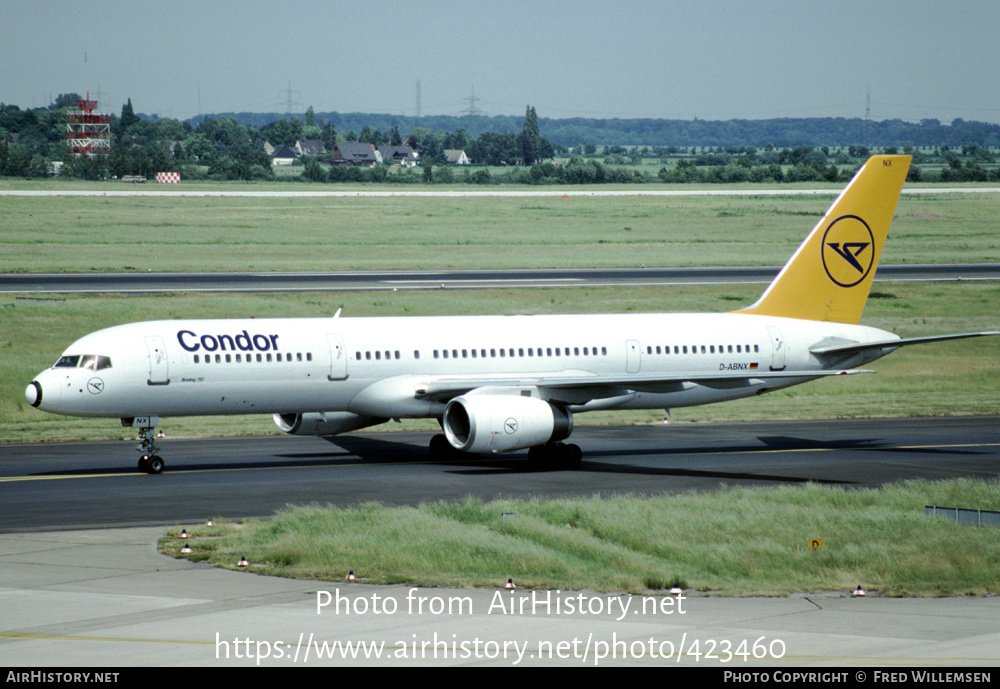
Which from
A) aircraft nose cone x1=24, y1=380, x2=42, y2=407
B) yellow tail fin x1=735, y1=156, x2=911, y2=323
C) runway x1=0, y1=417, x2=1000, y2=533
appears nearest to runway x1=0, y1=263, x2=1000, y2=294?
runway x1=0, y1=417, x2=1000, y2=533

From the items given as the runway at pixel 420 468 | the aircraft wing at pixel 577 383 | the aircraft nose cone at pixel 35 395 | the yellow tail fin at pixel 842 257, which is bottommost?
the runway at pixel 420 468

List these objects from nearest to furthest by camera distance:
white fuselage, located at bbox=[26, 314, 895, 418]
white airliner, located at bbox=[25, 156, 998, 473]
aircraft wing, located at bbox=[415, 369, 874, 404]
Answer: white fuselage, located at bbox=[26, 314, 895, 418] → white airliner, located at bbox=[25, 156, 998, 473] → aircraft wing, located at bbox=[415, 369, 874, 404]

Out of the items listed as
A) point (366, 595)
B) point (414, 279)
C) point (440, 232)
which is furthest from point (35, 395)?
point (440, 232)

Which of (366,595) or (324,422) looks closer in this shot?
(366,595)

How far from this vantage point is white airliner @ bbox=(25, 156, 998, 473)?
119 ft

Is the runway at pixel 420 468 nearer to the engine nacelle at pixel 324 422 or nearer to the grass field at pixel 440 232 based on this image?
the engine nacelle at pixel 324 422

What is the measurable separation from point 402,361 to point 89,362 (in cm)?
883

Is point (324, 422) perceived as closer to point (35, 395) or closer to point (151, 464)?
point (151, 464)

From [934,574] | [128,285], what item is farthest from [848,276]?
[128,285]

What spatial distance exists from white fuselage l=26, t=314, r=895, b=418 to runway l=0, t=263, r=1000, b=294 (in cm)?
3972

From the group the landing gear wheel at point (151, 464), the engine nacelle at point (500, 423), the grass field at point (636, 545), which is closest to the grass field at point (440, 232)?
the landing gear wheel at point (151, 464)

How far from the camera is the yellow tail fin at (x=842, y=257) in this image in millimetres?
44812

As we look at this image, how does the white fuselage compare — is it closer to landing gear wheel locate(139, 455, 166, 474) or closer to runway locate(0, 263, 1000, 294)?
landing gear wheel locate(139, 455, 166, 474)

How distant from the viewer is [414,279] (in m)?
87.8
